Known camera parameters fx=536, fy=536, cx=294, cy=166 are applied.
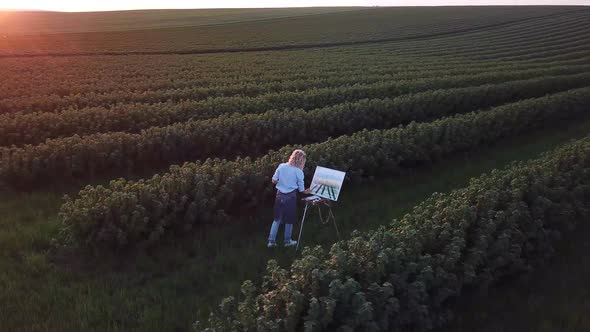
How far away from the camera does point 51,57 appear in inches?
1435

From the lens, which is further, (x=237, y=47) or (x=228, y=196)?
(x=237, y=47)

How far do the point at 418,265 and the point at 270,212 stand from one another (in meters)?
4.54

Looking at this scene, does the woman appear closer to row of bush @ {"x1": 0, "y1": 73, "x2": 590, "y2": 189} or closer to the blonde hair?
the blonde hair

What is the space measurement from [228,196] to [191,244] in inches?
47.3

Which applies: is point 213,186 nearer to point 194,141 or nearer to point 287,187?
point 287,187

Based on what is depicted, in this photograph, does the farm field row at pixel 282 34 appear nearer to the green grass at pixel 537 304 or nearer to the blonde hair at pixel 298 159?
the blonde hair at pixel 298 159

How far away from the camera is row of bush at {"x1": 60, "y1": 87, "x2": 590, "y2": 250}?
823 centimetres

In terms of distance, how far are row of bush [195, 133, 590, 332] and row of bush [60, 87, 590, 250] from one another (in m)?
2.29

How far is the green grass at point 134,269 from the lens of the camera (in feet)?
21.8

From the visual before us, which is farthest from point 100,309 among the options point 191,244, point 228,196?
point 228,196

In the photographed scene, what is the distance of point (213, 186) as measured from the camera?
375 inches

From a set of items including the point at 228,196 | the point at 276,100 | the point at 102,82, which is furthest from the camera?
the point at 102,82

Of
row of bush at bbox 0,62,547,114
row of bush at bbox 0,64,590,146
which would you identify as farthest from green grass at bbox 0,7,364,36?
row of bush at bbox 0,64,590,146

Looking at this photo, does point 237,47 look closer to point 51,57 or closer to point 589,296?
point 51,57
